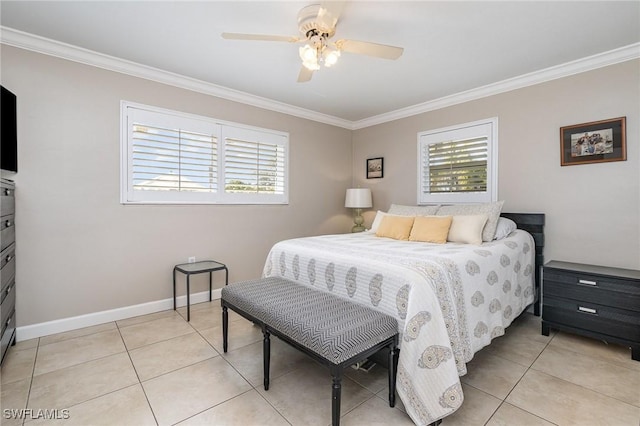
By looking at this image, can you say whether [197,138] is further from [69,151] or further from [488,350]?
[488,350]

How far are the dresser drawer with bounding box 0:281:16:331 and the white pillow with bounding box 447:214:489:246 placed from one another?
349cm

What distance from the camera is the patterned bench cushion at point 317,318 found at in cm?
145

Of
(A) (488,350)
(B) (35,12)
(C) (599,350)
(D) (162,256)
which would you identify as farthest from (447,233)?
(B) (35,12)

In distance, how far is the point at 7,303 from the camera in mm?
2129

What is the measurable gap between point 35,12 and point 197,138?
1.52m

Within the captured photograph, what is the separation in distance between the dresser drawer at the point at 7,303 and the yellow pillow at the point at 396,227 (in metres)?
3.11

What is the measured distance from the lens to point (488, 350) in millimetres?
2348

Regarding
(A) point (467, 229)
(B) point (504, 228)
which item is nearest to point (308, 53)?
(A) point (467, 229)

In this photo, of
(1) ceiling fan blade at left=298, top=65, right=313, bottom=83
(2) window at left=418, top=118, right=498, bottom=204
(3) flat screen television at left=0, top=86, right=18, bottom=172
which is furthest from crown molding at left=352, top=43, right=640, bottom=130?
(3) flat screen television at left=0, top=86, right=18, bottom=172

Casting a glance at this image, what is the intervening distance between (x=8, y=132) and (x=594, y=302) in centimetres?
470

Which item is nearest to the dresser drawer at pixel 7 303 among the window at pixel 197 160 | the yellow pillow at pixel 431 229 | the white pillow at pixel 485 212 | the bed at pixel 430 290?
the window at pixel 197 160

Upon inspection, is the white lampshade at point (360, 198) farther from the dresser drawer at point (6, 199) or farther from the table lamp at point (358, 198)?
the dresser drawer at point (6, 199)

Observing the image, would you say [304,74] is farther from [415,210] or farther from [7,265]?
[7,265]

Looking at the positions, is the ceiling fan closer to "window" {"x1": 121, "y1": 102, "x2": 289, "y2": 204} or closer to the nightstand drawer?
"window" {"x1": 121, "y1": 102, "x2": 289, "y2": 204}
